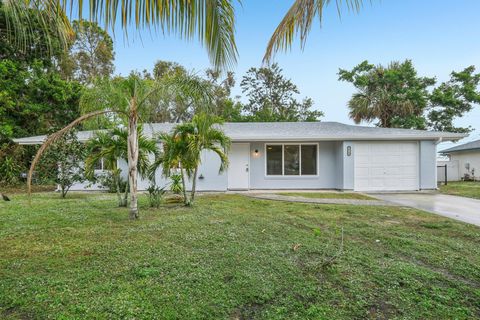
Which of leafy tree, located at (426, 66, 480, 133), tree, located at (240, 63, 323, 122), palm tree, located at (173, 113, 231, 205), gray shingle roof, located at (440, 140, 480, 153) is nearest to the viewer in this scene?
palm tree, located at (173, 113, 231, 205)

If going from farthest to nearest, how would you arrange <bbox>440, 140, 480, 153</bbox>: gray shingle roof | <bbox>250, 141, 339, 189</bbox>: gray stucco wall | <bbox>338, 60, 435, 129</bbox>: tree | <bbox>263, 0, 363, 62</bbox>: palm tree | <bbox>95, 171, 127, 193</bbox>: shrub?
<bbox>338, 60, 435, 129</bbox>: tree
<bbox>440, 140, 480, 153</bbox>: gray shingle roof
<bbox>250, 141, 339, 189</bbox>: gray stucco wall
<bbox>95, 171, 127, 193</bbox>: shrub
<bbox>263, 0, 363, 62</bbox>: palm tree

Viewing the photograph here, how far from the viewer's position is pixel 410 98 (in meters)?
19.7

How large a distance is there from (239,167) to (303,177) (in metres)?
2.93

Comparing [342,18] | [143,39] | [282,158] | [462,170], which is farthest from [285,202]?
[462,170]

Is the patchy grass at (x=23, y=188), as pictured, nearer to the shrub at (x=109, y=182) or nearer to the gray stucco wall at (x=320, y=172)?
the shrub at (x=109, y=182)

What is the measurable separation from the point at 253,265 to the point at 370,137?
398 inches

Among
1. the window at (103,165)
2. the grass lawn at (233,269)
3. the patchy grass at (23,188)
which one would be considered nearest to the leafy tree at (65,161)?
the window at (103,165)

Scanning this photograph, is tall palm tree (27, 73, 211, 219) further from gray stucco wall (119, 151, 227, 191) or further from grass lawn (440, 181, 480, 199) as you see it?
grass lawn (440, 181, 480, 199)

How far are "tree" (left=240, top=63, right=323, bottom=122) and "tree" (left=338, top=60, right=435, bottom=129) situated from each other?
6.96 metres

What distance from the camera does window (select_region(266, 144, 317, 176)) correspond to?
12562 millimetres

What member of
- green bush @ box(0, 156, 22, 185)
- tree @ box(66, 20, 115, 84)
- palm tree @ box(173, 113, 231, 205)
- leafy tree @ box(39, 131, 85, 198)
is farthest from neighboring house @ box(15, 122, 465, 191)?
tree @ box(66, 20, 115, 84)

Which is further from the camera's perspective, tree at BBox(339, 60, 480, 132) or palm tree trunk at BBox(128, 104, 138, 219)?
tree at BBox(339, 60, 480, 132)

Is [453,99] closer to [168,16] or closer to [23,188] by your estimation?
[168,16]

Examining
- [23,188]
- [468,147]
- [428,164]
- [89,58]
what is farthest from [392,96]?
[89,58]
